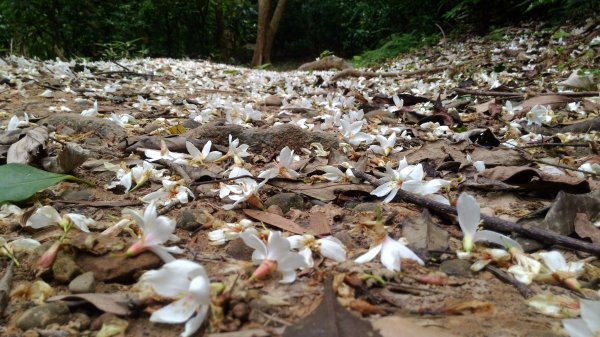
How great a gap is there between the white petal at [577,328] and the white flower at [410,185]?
639mm

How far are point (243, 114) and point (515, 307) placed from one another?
88.0 inches

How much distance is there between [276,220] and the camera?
1.33 metres

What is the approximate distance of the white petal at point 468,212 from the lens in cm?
106

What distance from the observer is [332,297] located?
87 centimetres

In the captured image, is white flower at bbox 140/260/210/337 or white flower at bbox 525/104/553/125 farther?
white flower at bbox 525/104/553/125

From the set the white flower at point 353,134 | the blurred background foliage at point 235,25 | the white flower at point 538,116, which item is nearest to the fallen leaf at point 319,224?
the white flower at point 353,134

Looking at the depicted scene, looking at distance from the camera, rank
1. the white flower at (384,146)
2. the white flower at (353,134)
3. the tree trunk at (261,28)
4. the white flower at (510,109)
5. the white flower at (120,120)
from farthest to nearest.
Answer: the tree trunk at (261,28)
the white flower at (510,109)
the white flower at (120,120)
the white flower at (353,134)
the white flower at (384,146)

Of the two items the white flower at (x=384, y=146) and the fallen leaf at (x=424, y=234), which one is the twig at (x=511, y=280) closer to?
the fallen leaf at (x=424, y=234)

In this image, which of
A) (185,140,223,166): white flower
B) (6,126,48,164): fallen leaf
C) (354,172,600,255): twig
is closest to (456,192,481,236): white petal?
(354,172,600,255): twig

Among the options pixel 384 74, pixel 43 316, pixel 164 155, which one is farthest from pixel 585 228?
pixel 384 74

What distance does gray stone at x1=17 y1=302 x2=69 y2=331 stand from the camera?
2.74 ft

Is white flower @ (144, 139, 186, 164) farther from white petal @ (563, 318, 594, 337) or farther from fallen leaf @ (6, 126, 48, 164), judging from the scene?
white petal @ (563, 318, 594, 337)

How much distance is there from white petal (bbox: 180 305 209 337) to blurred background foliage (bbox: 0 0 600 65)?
7.31m

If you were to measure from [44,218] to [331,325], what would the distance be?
866mm
